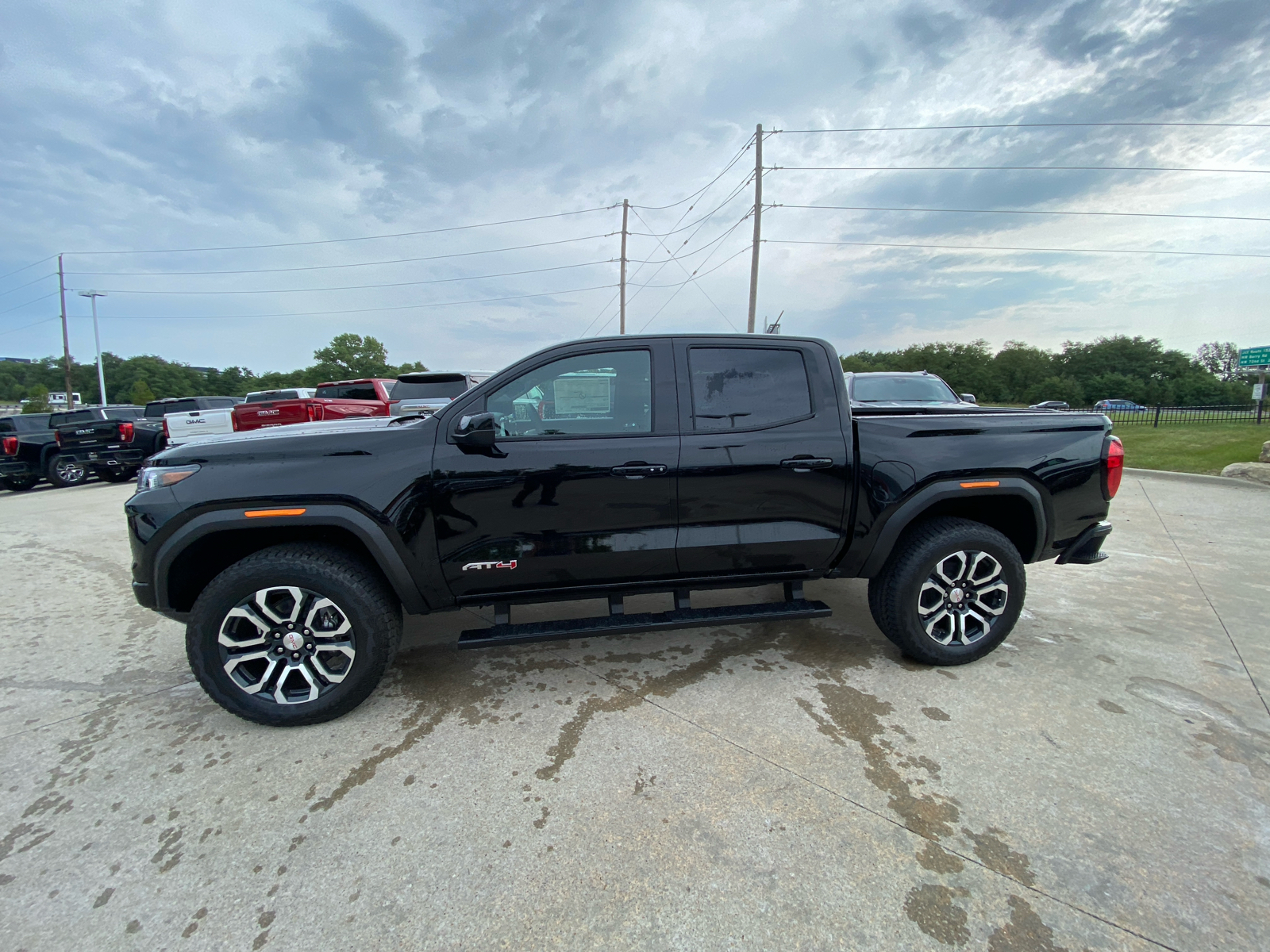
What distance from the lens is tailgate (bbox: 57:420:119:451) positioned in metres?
11.0

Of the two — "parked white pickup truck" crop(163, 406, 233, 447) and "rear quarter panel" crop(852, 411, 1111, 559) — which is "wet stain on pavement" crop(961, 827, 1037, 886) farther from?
"parked white pickup truck" crop(163, 406, 233, 447)

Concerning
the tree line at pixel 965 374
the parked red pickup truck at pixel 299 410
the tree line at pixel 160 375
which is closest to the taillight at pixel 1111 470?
the parked red pickup truck at pixel 299 410

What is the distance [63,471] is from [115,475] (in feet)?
2.77

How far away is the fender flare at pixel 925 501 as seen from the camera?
288 cm

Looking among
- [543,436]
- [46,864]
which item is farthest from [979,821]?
[46,864]

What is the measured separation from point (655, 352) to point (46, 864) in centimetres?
302

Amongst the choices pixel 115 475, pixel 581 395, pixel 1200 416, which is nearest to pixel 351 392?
pixel 115 475

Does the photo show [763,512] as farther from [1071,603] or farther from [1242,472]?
[1242,472]

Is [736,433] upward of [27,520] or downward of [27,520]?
upward

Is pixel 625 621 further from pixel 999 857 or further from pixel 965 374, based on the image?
pixel 965 374

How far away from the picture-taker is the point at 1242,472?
26.7 ft

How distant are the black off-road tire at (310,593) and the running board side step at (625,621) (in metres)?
0.41

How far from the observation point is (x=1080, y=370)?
7394 centimetres

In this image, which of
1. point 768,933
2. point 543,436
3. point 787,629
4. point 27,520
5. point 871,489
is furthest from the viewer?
point 27,520
